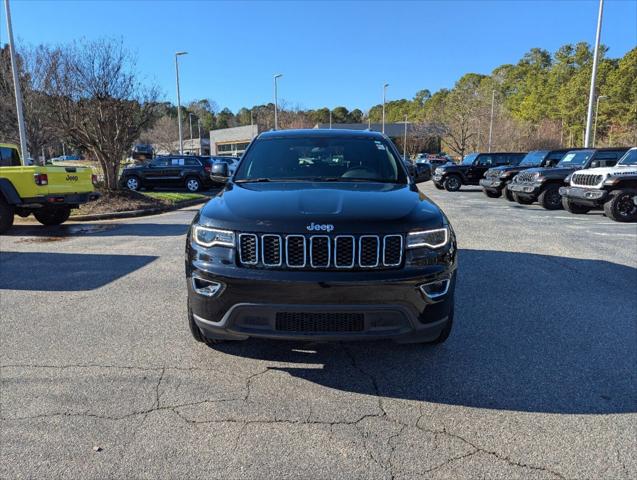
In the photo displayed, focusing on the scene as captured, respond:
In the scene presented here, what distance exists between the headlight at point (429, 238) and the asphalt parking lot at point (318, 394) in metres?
0.94

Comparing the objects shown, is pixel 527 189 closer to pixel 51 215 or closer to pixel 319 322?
pixel 51 215

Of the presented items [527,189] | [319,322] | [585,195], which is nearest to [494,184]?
[527,189]

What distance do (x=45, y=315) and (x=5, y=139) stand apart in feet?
84.9

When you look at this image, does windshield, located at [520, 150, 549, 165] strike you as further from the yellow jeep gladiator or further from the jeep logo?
the jeep logo

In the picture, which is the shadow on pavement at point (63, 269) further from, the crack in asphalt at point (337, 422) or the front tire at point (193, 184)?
the front tire at point (193, 184)

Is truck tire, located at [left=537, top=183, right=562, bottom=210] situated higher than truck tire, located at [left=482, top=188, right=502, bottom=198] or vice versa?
truck tire, located at [left=537, top=183, right=562, bottom=210]

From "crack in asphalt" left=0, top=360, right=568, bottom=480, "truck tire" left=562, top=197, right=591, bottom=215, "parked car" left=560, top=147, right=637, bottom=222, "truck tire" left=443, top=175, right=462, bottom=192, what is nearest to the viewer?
"crack in asphalt" left=0, top=360, right=568, bottom=480

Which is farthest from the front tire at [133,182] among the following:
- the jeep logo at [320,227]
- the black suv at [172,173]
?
the jeep logo at [320,227]

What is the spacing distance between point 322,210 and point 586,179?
36.6ft

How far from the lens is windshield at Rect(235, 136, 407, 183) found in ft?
13.6

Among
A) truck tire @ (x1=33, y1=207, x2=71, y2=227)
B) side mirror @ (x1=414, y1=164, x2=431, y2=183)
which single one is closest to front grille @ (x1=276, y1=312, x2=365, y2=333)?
side mirror @ (x1=414, y1=164, x2=431, y2=183)

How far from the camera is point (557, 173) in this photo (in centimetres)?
1380

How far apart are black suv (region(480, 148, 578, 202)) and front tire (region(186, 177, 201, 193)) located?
12.0 metres

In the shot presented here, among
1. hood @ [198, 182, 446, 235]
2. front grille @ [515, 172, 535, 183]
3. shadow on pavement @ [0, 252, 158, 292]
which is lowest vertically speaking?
shadow on pavement @ [0, 252, 158, 292]
